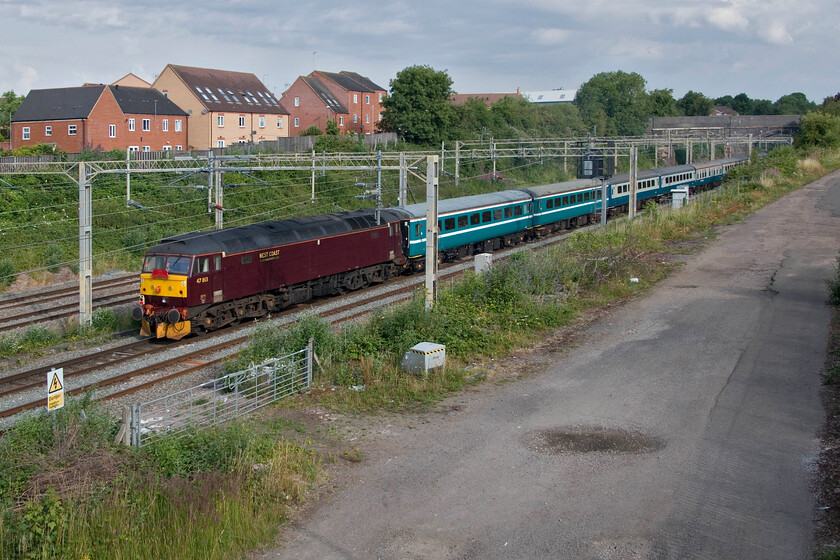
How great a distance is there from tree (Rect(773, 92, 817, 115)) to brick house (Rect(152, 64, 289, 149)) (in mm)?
116743

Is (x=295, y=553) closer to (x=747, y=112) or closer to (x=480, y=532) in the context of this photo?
(x=480, y=532)

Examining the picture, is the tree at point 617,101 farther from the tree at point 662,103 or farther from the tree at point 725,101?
the tree at point 725,101

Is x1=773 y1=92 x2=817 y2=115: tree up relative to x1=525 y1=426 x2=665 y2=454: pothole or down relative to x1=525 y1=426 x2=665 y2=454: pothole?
up

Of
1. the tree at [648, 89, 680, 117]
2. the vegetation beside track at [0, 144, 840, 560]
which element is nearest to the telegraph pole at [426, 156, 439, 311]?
the vegetation beside track at [0, 144, 840, 560]

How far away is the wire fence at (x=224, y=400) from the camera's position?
12.5 meters

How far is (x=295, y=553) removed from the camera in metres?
9.44

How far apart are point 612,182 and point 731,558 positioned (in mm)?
39050

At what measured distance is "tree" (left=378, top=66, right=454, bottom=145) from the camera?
6562 centimetres

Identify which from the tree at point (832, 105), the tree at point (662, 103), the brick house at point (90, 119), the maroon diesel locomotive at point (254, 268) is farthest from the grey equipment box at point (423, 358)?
the tree at point (662, 103)

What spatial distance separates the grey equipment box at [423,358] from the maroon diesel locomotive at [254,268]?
7372 millimetres

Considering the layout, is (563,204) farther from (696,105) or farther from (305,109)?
(696,105)

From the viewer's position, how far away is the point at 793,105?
6216 inches

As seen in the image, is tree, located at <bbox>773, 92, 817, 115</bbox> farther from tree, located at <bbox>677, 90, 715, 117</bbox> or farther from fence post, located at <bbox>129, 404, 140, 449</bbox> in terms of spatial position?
fence post, located at <bbox>129, 404, 140, 449</bbox>

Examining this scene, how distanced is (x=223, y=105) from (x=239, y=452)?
57.4 m
